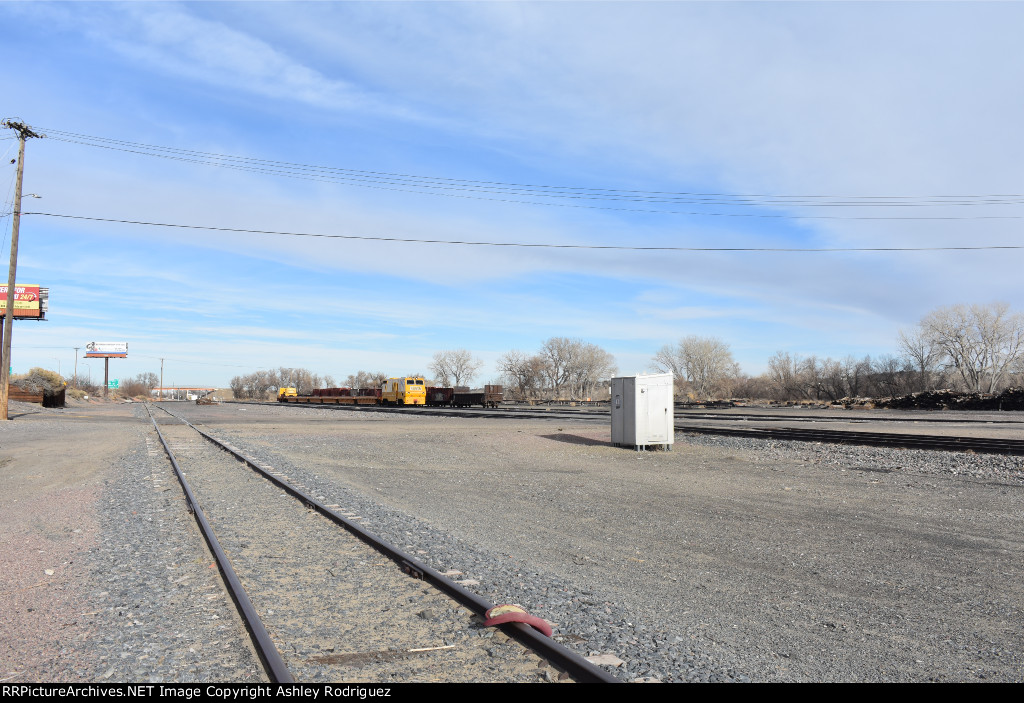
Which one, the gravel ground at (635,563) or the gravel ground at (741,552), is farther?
the gravel ground at (741,552)

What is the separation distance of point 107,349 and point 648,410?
155421 millimetres

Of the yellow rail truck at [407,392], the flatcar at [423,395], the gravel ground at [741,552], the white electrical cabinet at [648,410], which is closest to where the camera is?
the gravel ground at [741,552]

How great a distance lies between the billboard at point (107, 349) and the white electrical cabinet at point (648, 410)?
506 feet

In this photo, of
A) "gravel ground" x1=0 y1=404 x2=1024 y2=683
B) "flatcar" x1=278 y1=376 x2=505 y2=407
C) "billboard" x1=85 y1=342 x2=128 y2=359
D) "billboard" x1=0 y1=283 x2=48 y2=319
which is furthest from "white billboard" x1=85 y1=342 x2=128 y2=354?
"gravel ground" x1=0 y1=404 x2=1024 y2=683

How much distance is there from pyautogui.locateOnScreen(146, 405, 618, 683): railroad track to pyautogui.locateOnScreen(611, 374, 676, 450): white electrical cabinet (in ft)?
41.5

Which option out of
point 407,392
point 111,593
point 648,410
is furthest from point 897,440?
point 407,392

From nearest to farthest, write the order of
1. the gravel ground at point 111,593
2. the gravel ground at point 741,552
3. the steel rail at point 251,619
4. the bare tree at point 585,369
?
the steel rail at point 251,619
the gravel ground at point 111,593
the gravel ground at point 741,552
the bare tree at point 585,369

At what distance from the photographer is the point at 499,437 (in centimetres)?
2545

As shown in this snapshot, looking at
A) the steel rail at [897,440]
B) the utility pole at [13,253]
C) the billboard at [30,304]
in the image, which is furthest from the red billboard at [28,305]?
the steel rail at [897,440]

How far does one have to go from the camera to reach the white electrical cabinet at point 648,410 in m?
20.5

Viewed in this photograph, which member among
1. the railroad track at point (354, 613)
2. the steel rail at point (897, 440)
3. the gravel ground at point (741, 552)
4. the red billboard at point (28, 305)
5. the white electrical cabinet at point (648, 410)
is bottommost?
the gravel ground at point (741, 552)

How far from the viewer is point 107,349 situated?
484 feet

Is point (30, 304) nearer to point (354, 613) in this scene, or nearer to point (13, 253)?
point (13, 253)

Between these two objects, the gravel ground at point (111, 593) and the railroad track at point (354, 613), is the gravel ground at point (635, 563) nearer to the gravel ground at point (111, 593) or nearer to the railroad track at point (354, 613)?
the gravel ground at point (111, 593)
